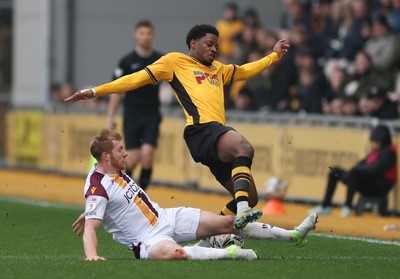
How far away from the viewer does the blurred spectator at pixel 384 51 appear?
19375 mm

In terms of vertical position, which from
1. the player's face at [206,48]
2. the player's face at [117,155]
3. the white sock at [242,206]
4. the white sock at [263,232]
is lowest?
the white sock at [263,232]

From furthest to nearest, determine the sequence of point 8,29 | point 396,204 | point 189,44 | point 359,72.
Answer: point 8,29 → point 359,72 → point 396,204 → point 189,44

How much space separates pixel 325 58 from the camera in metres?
21.7

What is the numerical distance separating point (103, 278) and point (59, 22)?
17.7 m

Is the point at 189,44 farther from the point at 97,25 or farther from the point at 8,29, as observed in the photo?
the point at 8,29

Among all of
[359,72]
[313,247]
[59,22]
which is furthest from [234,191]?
[59,22]

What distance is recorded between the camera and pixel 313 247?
1214cm

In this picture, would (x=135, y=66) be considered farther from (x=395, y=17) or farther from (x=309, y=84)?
(x=395, y=17)

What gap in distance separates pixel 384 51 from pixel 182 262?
10.1 meters

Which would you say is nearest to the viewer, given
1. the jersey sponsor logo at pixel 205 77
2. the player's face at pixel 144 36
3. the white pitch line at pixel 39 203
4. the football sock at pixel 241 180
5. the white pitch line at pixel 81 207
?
the football sock at pixel 241 180

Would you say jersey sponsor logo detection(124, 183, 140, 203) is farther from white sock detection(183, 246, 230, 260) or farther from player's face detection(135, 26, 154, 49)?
player's face detection(135, 26, 154, 49)

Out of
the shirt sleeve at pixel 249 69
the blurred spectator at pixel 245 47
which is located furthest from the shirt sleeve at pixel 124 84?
the blurred spectator at pixel 245 47

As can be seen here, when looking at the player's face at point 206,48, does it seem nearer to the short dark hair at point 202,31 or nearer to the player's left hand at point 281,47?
the short dark hair at point 202,31

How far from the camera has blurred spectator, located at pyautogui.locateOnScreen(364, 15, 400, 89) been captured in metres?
19.4
